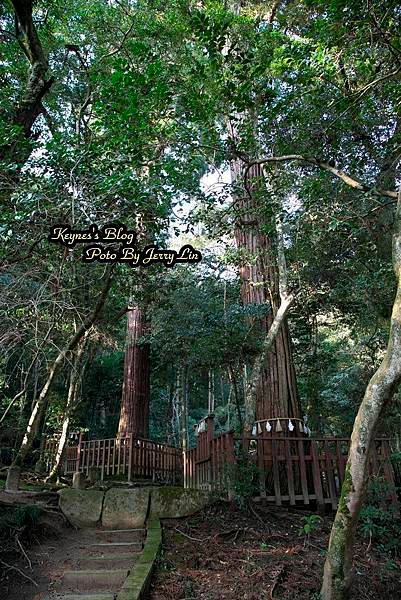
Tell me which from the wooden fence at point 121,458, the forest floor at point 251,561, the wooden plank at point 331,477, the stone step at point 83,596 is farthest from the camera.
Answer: the wooden fence at point 121,458

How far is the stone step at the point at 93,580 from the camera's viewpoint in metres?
4.19

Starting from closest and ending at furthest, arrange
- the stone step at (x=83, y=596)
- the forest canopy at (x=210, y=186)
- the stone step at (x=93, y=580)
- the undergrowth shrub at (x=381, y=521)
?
the stone step at (x=83, y=596) < the stone step at (x=93, y=580) < the forest canopy at (x=210, y=186) < the undergrowth shrub at (x=381, y=521)

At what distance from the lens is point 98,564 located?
4727 mm

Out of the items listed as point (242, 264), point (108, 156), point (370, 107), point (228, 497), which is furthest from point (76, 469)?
point (370, 107)

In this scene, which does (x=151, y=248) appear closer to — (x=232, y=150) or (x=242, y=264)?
(x=232, y=150)

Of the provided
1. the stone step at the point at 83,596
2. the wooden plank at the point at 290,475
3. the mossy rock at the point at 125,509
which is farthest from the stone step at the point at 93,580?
the wooden plank at the point at 290,475

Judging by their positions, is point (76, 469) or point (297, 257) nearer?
point (297, 257)

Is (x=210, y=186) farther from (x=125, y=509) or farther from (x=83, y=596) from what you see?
(x=83, y=596)

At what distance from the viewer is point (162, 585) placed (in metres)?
4.02

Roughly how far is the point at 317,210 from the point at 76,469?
8478 millimetres

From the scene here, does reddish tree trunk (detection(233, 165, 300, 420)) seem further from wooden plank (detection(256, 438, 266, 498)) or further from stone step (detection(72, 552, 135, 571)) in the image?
stone step (detection(72, 552, 135, 571))

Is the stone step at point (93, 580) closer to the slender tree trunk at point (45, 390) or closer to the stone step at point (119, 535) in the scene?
the stone step at point (119, 535)

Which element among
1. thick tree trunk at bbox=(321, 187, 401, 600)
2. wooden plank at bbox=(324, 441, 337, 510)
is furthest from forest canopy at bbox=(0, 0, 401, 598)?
wooden plank at bbox=(324, 441, 337, 510)

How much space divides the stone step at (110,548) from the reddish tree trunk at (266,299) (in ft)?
12.4
